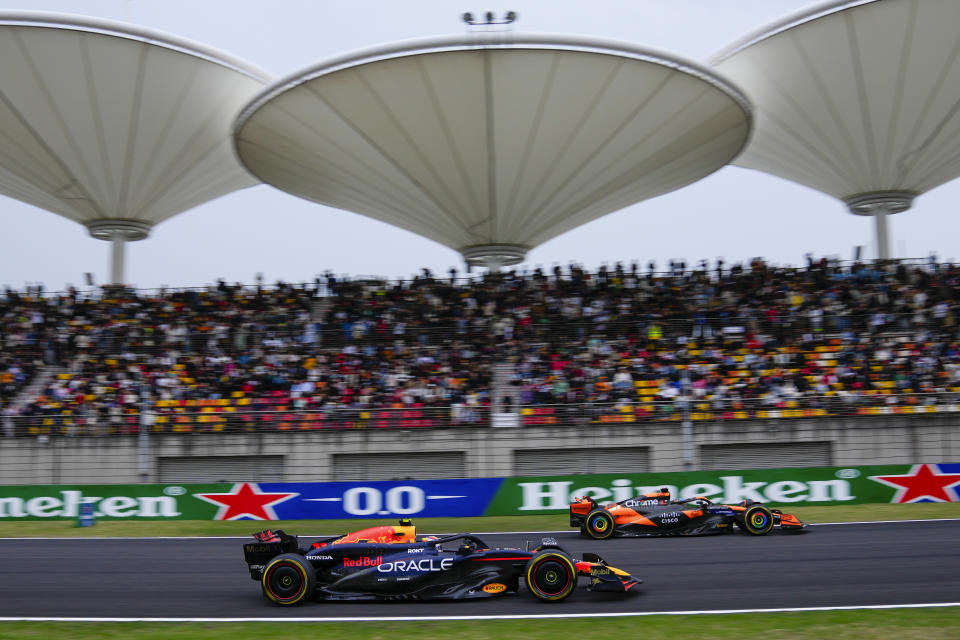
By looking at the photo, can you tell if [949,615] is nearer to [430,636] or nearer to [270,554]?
[430,636]

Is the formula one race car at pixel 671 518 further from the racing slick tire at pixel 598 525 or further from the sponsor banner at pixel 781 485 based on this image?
the sponsor banner at pixel 781 485

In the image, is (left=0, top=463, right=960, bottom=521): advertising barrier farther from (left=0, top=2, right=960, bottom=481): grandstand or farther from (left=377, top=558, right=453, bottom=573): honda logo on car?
(left=377, top=558, right=453, bottom=573): honda logo on car

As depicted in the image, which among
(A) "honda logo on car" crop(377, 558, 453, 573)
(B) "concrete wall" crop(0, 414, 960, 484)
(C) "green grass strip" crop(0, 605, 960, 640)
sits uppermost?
(B) "concrete wall" crop(0, 414, 960, 484)

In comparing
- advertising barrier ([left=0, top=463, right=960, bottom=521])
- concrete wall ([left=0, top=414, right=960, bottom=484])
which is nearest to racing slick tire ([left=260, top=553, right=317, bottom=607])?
advertising barrier ([left=0, top=463, right=960, bottom=521])

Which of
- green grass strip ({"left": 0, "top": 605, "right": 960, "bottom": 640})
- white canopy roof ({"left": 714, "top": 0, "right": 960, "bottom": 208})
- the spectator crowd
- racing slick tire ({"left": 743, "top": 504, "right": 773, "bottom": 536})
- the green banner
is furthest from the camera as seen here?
white canopy roof ({"left": 714, "top": 0, "right": 960, "bottom": 208})

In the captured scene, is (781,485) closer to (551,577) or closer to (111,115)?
(551,577)

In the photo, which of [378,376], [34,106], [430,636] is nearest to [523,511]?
[378,376]

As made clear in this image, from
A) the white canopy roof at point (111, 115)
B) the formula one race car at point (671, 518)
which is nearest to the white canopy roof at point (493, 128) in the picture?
the white canopy roof at point (111, 115)

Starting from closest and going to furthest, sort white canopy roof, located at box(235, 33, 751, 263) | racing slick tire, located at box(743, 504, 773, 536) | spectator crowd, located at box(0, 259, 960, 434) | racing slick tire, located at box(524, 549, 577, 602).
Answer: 1. racing slick tire, located at box(524, 549, 577, 602)
2. racing slick tire, located at box(743, 504, 773, 536)
3. white canopy roof, located at box(235, 33, 751, 263)
4. spectator crowd, located at box(0, 259, 960, 434)

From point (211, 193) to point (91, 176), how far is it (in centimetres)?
552

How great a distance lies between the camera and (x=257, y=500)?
20.5m

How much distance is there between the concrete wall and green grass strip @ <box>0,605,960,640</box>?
1448 cm

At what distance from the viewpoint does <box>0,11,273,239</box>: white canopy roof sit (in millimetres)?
28078

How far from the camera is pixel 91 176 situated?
3297 centimetres
